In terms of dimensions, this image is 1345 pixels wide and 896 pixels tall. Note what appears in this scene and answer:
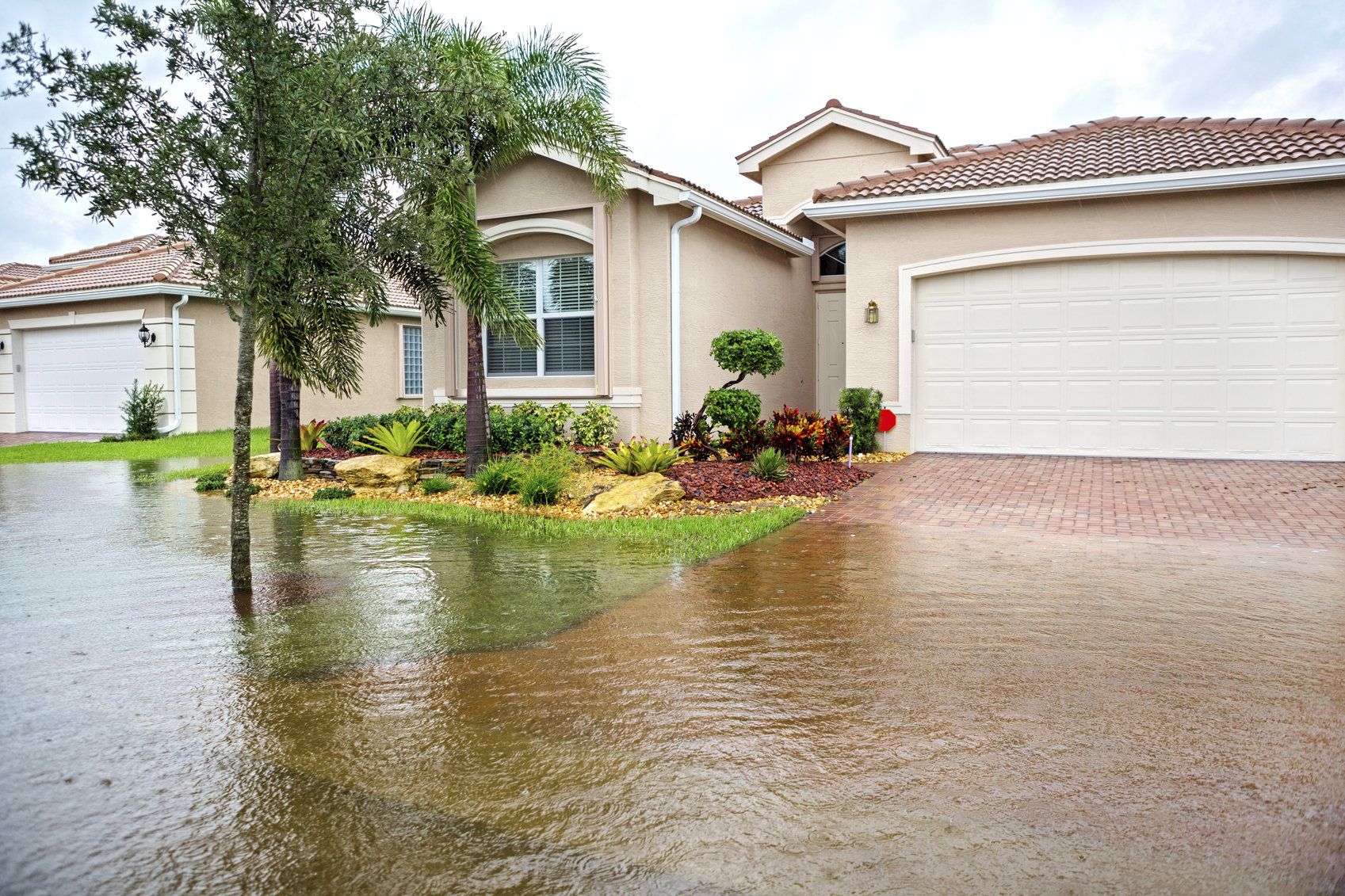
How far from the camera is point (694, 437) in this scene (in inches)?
515

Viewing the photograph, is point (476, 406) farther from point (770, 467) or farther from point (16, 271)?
point (16, 271)

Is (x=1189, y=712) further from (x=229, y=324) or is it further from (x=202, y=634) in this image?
(x=229, y=324)

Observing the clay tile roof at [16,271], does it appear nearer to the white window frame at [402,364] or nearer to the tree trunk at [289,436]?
the white window frame at [402,364]

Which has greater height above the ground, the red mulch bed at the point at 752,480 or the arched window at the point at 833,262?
the arched window at the point at 833,262

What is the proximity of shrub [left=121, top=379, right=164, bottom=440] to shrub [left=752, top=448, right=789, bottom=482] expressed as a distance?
14.6 m

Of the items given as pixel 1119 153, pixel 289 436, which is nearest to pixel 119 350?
pixel 289 436

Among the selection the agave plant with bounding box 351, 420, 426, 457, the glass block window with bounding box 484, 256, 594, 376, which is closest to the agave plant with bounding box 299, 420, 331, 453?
the agave plant with bounding box 351, 420, 426, 457

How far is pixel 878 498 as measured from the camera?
1022cm

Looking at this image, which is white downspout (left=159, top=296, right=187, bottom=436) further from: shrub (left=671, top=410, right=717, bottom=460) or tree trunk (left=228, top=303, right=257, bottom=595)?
tree trunk (left=228, top=303, right=257, bottom=595)

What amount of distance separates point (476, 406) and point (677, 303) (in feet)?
11.1

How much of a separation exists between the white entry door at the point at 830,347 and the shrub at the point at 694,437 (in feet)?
17.2

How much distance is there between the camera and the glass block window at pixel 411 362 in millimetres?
24688

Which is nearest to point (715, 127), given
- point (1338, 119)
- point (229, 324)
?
point (229, 324)

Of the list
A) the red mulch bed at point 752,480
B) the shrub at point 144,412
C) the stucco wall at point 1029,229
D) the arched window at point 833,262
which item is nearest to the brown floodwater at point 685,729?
the red mulch bed at point 752,480
